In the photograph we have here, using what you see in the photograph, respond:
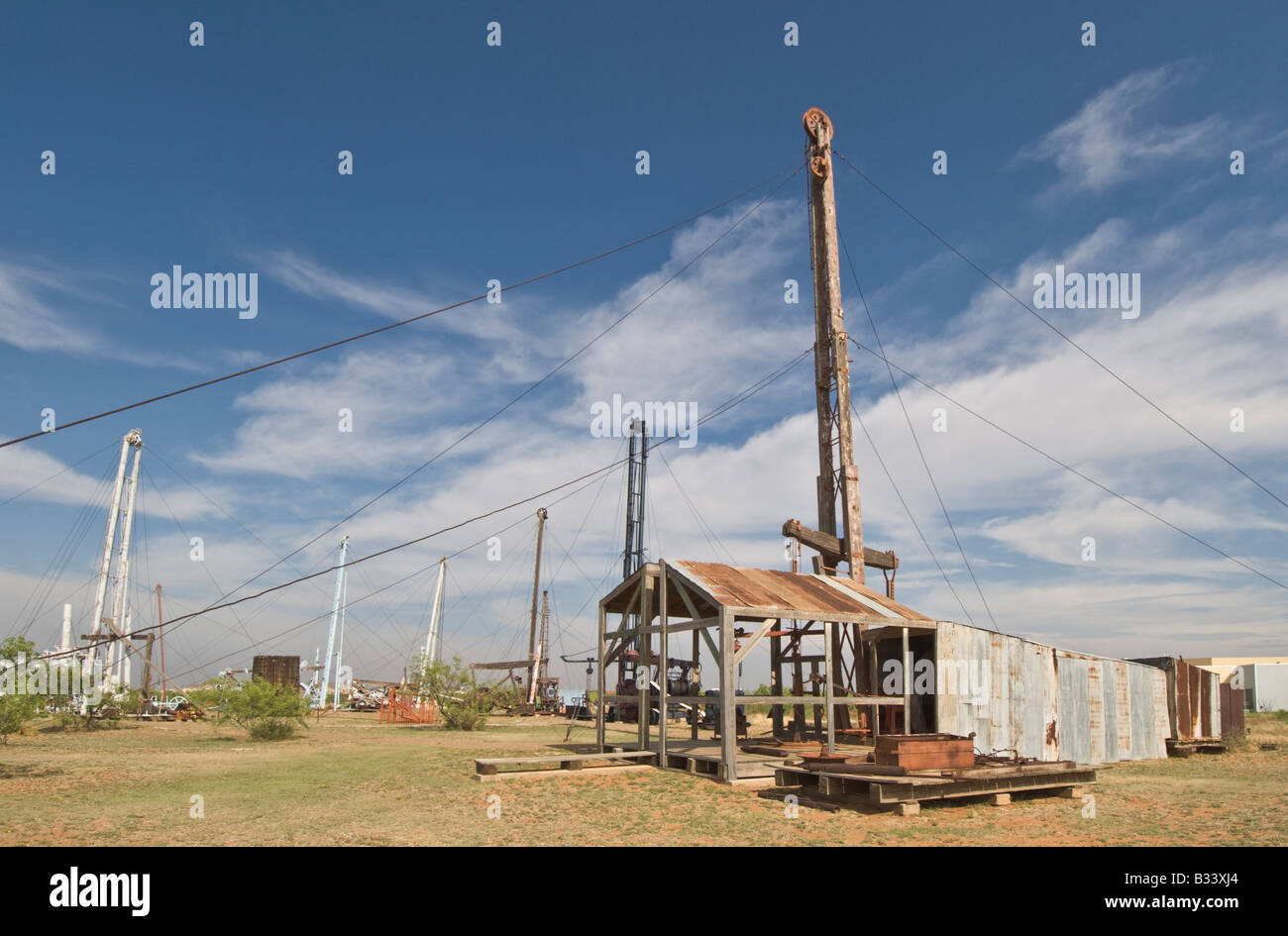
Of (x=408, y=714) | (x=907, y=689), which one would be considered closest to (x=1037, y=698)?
(x=907, y=689)

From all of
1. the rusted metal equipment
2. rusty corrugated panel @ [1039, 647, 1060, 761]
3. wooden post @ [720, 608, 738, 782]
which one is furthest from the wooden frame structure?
the rusted metal equipment

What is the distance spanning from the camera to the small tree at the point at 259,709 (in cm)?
3105

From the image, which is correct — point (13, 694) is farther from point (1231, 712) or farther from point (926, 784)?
point (1231, 712)

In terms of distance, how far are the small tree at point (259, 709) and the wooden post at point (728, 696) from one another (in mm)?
21142

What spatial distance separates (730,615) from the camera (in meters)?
17.5

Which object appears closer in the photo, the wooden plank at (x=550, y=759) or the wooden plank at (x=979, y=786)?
the wooden plank at (x=979, y=786)

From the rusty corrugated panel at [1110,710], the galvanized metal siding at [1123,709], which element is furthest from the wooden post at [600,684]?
the galvanized metal siding at [1123,709]

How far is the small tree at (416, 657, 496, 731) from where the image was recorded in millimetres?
38719

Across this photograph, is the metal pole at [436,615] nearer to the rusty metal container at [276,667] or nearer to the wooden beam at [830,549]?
the rusty metal container at [276,667]

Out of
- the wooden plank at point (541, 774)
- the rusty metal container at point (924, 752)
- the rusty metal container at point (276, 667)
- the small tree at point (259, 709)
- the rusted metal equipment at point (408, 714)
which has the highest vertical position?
the rusty metal container at point (924, 752)

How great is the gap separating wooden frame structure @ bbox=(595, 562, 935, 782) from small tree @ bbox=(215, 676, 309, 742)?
Answer: 51.1 feet

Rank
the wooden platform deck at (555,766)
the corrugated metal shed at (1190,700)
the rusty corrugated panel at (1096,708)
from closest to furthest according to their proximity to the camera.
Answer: the wooden platform deck at (555,766) < the rusty corrugated panel at (1096,708) < the corrugated metal shed at (1190,700)

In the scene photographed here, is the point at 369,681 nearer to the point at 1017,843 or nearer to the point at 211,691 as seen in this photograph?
the point at 211,691

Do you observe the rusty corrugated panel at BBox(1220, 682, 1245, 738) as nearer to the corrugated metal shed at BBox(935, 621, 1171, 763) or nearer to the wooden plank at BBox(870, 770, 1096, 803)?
the corrugated metal shed at BBox(935, 621, 1171, 763)
